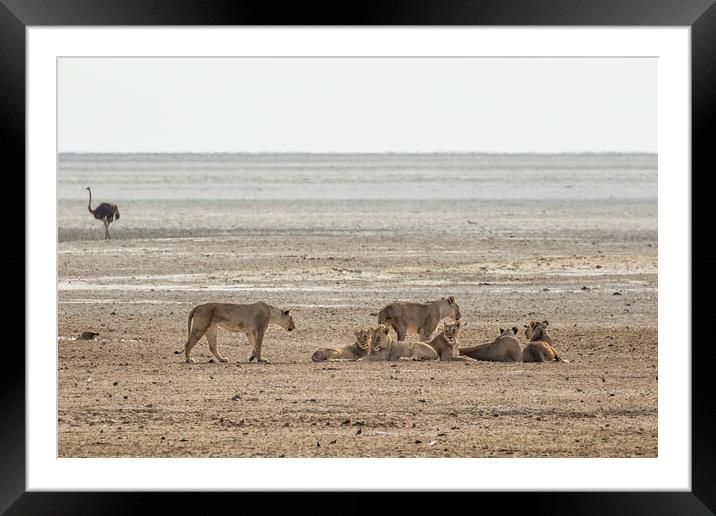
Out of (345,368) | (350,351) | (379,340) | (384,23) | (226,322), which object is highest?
(384,23)

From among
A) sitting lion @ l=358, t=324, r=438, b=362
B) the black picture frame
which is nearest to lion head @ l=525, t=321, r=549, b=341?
sitting lion @ l=358, t=324, r=438, b=362

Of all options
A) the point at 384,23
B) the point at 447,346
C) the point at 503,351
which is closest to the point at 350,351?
the point at 447,346

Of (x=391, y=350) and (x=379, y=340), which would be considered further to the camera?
(x=391, y=350)

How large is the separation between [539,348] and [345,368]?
172 centimetres

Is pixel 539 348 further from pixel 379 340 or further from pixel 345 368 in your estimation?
pixel 345 368

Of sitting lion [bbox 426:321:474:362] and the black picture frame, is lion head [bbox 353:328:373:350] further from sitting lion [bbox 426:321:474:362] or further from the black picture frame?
the black picture frame

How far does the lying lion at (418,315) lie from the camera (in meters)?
13.7

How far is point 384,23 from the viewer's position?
19.1 ft

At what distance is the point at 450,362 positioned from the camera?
1262 centimetres

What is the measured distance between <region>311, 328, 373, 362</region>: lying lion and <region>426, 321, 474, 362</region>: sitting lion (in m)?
0.60

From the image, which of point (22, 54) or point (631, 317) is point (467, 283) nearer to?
point (631, 317)

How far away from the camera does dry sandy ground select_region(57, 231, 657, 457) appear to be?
9.56 m

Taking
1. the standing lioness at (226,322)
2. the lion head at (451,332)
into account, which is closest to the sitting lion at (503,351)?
the lion head at (451,332)

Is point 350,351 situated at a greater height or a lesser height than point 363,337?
lesser
